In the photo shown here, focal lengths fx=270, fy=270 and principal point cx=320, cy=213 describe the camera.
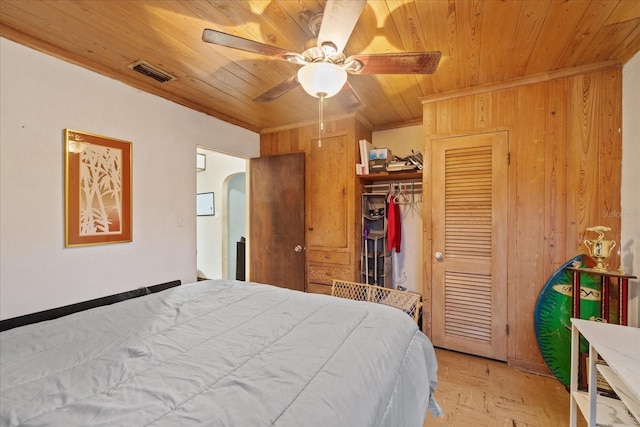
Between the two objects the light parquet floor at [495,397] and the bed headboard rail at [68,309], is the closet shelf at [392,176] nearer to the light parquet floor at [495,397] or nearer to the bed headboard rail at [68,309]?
the light parquet floor at [495,397]

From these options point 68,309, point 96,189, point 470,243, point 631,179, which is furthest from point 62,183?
point 631,179

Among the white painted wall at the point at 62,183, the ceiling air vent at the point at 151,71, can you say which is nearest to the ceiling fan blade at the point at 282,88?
the ceiling air vent at the point at 151,71

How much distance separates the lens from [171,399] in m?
0.70

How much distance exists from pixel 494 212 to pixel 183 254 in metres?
2.73

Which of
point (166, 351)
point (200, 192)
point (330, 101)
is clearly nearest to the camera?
point (166, 351)

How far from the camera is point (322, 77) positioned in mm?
1340

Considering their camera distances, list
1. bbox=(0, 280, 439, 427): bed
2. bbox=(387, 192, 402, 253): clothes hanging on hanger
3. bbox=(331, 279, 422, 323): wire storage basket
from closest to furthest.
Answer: bbox=(0, 280, 439, 427): bed, bbox=(331, 279, 422, 323): wire storage basket, bbox=(387, 192, 402, 253): clothes hanging on hanger

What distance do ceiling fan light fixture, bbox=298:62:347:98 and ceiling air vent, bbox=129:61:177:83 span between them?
130 centimetres

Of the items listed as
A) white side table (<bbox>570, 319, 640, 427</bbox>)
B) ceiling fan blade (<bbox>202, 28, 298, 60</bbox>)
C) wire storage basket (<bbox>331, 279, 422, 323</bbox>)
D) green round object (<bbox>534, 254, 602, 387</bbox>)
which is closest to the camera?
white side table (<bbox>570, 319, 640, 427</bbox>)

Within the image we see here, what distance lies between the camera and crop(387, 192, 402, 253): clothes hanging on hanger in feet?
9.33

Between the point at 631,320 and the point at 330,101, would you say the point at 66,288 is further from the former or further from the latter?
the point at 631,320

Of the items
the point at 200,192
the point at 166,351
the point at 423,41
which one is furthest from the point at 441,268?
the point at 200,192

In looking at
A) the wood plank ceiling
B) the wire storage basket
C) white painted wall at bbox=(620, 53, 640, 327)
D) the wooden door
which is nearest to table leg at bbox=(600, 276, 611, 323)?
white painted wall at bbox=(620, 53, 640, 327)

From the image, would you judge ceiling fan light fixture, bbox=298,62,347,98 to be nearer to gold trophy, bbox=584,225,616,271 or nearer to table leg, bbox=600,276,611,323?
gold trophy, bbox=584,225,616,271
